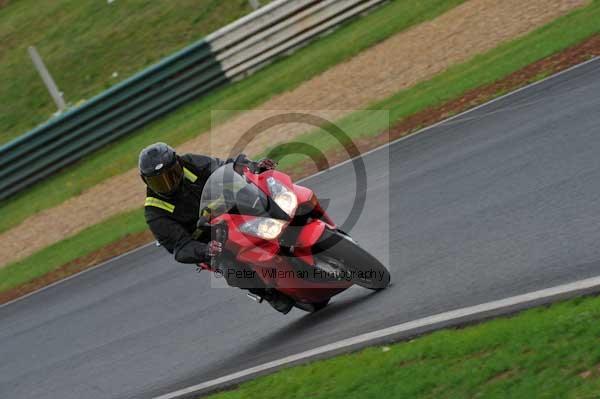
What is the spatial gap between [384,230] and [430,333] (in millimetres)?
3198

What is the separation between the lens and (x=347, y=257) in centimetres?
766

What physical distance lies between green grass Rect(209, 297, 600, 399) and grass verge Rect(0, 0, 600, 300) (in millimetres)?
7115

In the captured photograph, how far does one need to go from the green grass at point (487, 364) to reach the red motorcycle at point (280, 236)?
100 centimetres

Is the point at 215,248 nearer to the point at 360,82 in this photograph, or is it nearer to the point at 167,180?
the point at 167,180

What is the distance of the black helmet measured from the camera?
773cm

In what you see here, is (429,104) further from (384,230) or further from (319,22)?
(319,22)

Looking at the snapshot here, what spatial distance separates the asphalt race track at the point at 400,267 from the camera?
732cm

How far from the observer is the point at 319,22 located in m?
20.1

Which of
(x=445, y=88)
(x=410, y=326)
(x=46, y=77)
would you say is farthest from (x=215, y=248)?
(x=46, y=77)

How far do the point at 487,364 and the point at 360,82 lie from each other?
11834 millimetres

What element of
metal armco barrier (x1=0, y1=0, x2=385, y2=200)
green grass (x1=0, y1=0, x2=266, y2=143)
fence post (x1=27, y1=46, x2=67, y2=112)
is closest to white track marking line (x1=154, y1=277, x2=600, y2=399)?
metal armco barrier (x1=0, y1=0, x2=385, y2=200)

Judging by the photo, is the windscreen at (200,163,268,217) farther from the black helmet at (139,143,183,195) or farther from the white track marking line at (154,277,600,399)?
the white track marking line at (154,277,600,399)

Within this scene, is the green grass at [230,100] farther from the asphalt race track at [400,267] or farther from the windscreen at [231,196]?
the windscreen at [231,196]

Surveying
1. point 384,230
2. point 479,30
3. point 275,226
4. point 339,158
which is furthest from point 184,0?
point 275,226
